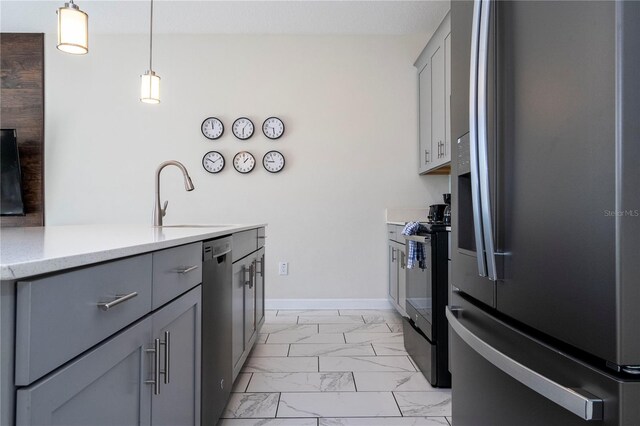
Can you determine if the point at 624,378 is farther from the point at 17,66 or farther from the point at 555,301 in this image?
the point at 17,66

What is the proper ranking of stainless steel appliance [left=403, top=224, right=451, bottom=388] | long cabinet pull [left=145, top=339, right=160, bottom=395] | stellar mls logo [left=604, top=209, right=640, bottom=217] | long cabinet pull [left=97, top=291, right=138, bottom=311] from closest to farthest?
stellar mls logo [left=604, top=209, right=640, bottom=217], long cabinet pull [left=97, top=291, right=138, bottom=311], long cabinet pull [left=145, top=339, right=160, bottom=395], stainless steel appliance [left=403, top=224, right=451, bottom=388]

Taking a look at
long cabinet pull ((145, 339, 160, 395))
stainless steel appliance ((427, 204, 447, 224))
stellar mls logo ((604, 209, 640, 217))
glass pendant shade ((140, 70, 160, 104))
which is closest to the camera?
stellar mls logo ((604, 209, 640, 217))

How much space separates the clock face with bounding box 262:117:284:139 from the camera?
12.7ft

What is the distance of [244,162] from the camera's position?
12.7 ft

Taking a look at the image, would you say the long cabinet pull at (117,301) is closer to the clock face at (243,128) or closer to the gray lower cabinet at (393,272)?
the gray lower cabinet at (393,272)

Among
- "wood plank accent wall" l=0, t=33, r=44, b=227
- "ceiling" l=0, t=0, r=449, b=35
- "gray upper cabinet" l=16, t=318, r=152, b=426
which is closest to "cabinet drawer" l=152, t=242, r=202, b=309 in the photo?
"gray upper cabinet" l=16, t=318, r=152, b=426

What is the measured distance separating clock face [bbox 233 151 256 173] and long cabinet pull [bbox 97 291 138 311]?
121 inches

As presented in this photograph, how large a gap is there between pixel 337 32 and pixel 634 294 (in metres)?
3.85

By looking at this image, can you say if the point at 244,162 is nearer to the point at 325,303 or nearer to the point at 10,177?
the point at 325,303

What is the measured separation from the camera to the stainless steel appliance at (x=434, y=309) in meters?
2.05

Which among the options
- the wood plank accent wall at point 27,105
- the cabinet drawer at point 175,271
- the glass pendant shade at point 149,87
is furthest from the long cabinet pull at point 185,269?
the wood plank accent wall at point 27,105

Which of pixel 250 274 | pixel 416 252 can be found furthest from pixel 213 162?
pixel 416 252

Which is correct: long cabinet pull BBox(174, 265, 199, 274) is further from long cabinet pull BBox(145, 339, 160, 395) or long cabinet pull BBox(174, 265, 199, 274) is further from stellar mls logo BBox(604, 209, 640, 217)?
stellar mls logo BBox(604, 209, 640, 217)

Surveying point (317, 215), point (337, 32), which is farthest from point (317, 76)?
point (317, 215)
